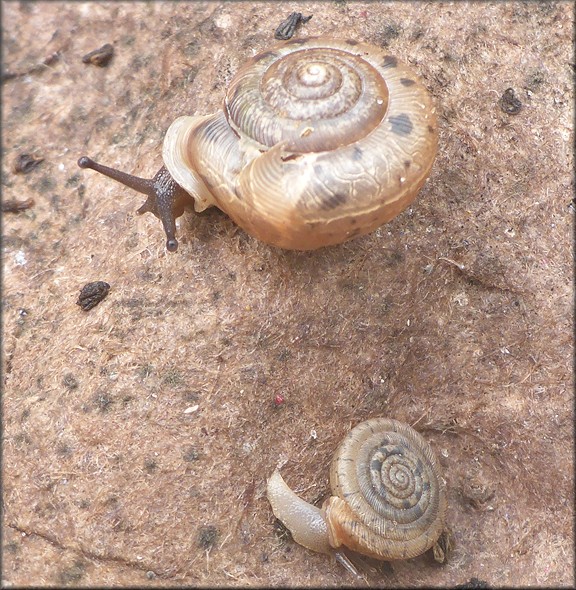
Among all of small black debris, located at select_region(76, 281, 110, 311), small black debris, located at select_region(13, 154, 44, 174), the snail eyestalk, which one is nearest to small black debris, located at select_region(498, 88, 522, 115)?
the snail eyestalk

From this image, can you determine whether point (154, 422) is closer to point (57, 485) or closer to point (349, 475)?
point (57, 485)

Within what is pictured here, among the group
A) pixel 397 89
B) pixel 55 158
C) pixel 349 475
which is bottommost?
pixel 349 475

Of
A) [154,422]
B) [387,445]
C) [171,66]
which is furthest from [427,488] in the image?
[171,66]

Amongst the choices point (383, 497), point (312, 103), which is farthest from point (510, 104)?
point (383, 497)

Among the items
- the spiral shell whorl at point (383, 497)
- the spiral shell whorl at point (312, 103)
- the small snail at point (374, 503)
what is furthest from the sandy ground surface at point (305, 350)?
the spiral shell whorl at point (312, 103)

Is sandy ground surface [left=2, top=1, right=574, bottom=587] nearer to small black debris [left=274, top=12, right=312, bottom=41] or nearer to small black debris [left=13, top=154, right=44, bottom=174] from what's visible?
small black debris [left=274, top=12, right=312, bottom=41]

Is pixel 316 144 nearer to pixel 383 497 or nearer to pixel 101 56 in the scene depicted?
pixel 383 497

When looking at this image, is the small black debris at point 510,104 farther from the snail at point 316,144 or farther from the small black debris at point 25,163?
the small black debris at point 25,163
